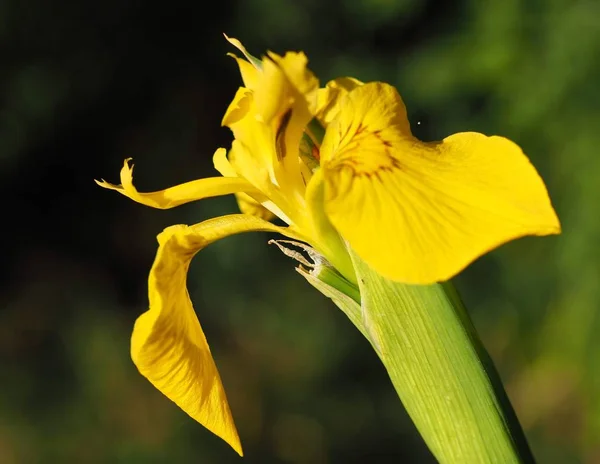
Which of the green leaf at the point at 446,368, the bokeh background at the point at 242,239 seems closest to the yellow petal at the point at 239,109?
the green leaf at the point at 446,368

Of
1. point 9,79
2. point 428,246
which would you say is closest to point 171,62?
point 9,79

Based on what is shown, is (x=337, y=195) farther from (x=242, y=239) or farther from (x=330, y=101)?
(x=242, y=239)

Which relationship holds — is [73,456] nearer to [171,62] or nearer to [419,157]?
[171,62]

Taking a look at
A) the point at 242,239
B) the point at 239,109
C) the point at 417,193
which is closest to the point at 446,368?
the point at 417,193

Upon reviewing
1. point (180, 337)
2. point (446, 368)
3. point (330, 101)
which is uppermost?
point (330, 101)

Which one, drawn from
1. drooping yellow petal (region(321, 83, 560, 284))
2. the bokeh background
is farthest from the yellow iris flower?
the bokeh background

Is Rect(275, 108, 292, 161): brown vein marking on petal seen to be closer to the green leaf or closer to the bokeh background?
the green leaf

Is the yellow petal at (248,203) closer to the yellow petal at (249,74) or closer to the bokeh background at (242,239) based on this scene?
the yellow petal at (249,74)
